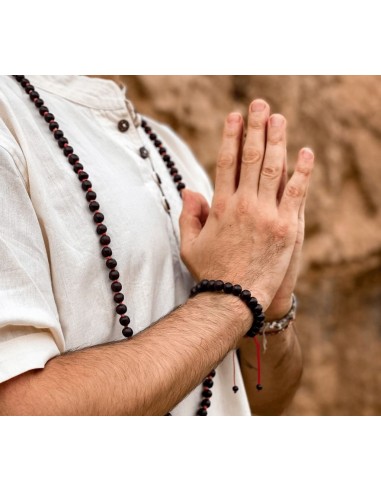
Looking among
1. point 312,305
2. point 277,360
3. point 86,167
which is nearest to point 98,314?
point 86,167

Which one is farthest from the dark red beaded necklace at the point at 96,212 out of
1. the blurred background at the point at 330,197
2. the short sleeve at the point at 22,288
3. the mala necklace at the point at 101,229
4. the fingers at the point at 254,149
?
the blurred background at the point at 330,197

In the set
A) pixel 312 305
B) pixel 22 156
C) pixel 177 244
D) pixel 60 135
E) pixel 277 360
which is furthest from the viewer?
pixel 312 305

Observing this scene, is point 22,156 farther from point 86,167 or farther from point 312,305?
point 312,305

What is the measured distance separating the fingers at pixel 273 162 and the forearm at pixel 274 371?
272 millimetres

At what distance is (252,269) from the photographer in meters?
0.87

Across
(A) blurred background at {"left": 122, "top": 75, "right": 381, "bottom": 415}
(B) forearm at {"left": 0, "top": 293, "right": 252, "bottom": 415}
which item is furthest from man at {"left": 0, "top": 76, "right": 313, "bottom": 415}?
(A) blurred background at {"left": 122, "top": 75, "right": 381, "bottom": 415}

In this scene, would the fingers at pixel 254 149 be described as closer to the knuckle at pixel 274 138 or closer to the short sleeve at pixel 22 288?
the knuckle at pixel 274 138

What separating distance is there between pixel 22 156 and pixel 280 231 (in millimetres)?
362

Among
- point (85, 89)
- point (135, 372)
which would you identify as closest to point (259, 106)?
point (85, 89)

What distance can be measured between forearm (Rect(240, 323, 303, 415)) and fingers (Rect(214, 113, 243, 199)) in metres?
0.27

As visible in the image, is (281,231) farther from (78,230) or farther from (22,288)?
(22,288)

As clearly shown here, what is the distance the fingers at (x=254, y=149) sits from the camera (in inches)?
36.1

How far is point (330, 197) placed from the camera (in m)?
2.31

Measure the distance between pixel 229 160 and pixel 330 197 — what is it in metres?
1.43
